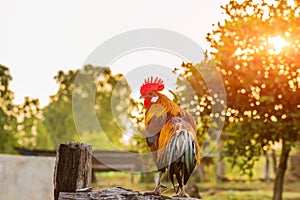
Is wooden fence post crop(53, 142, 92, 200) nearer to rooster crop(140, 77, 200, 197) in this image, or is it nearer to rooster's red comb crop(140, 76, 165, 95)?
rooster crop(140, 77, 200, 197)

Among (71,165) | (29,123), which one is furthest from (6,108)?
(71,165)

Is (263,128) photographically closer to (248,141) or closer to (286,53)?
(248,141)

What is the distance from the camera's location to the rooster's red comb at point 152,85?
6793 millimetres

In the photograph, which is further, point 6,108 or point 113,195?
point 6,108

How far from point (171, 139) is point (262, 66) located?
6882mm

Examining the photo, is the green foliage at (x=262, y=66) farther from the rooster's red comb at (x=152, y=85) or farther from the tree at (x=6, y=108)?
the tree at (x=6, y=108)

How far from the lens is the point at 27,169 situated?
37.5ft

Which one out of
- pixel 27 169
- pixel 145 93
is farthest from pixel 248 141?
pixel 145 93

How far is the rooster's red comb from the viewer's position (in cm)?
679

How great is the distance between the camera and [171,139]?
6320mm

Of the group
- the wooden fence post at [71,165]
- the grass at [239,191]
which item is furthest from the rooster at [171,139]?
the grass at [239,191]

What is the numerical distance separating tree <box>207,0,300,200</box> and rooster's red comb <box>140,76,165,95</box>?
5930 mm

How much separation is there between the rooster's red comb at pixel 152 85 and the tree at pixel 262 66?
19.5 ft

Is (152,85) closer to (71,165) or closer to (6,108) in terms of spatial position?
(71,165)
